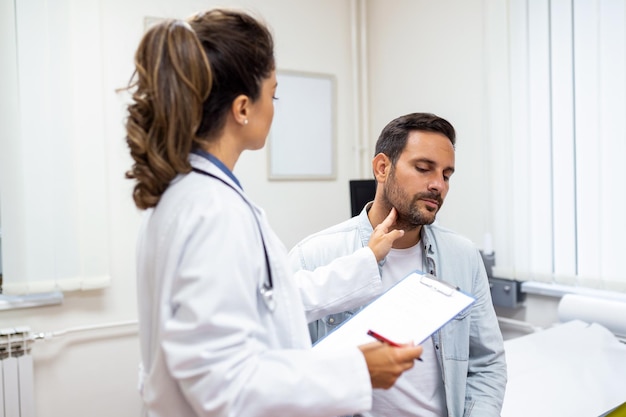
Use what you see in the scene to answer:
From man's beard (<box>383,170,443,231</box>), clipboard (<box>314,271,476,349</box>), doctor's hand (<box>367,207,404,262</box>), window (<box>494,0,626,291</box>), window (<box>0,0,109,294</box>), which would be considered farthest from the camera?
window (<box>0,0,109,294</box>)

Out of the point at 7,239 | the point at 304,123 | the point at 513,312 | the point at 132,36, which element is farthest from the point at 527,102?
the point at 7,239

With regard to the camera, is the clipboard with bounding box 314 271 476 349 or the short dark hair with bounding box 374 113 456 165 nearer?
the clipboard with bounding box 314 271 476 349

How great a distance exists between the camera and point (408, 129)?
1.36m

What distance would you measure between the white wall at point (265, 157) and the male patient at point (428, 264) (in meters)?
1.13

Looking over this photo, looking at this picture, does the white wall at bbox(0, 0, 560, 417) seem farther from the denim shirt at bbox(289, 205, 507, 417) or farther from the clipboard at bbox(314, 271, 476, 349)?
the clipboard at bbox(314, 271, 476, 349)

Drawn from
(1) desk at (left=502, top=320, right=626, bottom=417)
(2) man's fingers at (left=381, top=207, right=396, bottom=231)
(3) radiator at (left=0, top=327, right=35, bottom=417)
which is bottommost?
(3) radiator at (left=0, top=327, right=35, bottom=417)

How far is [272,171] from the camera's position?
2820 millimetres

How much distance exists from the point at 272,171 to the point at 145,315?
2070 mm

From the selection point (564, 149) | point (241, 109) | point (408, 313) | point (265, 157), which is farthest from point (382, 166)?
point (265, 157)

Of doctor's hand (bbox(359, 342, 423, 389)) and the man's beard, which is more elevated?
the man's beard

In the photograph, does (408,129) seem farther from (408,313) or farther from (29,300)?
(29,300)

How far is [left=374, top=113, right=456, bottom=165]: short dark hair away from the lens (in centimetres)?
135

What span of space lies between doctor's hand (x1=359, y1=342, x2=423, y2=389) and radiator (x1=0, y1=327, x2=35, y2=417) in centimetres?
195

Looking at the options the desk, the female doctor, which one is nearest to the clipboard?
the female doctor
